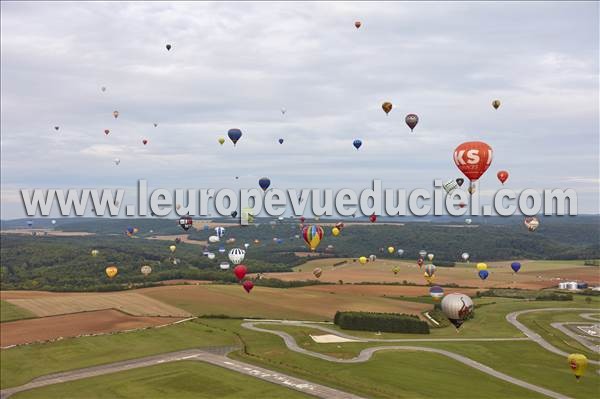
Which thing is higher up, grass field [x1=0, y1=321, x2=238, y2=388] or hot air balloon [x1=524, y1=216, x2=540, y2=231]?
hot air balloon [x1=524, y1=216, x2=540, y2=231]

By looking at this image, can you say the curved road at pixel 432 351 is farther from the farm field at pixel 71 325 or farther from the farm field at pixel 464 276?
the farm field at pixel 464 276

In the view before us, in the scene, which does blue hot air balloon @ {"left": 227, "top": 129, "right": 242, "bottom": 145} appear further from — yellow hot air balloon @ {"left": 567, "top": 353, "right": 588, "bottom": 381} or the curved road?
yellow hot air balloon @ {"left": 567, "top": 353, "right": 588, "bottom": 381}

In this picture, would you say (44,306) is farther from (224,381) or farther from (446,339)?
(446,339)

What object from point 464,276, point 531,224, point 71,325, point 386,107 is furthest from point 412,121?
point 464,276

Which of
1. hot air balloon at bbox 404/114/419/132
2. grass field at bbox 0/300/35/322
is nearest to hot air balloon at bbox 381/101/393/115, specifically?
hot air balloon at bbox 404/114/419/132

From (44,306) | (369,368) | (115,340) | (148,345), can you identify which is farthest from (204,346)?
(44,306)

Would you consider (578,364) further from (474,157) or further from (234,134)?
(234,134)

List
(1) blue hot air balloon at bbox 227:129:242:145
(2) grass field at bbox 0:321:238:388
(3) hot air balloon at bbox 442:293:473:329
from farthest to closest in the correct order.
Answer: (1) blue hot air balloon at bbox 227:129:242:145, (3) hot air balloon at bbox 442:293:473:329, (2) grass field at bbox 0:321:238:388
